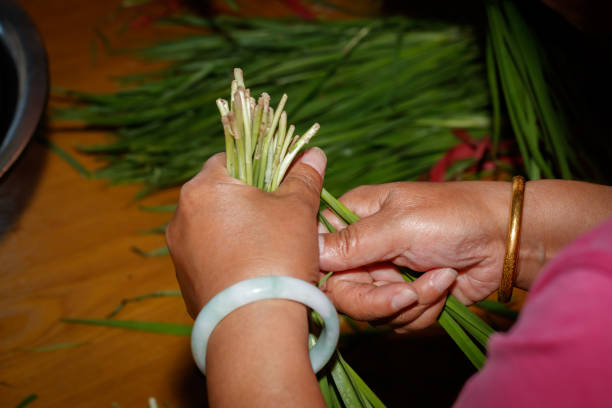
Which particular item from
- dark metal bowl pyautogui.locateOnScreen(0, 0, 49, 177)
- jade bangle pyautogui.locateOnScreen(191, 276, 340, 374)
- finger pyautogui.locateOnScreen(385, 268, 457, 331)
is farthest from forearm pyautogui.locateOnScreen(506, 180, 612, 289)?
dark metal bowl pyautogui.locateOnScreen(0, 0, 49, 177)

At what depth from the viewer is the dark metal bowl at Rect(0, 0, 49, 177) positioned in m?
0.80

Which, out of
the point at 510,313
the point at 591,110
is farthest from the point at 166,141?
the point at 591,110

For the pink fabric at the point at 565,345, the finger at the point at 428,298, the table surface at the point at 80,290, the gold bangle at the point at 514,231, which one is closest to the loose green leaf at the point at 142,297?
the table surface at the point at 80,290

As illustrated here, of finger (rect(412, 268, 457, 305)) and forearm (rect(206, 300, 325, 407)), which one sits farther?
finger (rect(412, 268, 457, 305))

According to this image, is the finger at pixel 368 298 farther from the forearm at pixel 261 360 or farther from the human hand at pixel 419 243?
the forearm at pixel 261 360

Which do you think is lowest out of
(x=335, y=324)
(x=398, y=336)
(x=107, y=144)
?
(x=398, y=336)

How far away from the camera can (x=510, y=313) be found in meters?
0.76

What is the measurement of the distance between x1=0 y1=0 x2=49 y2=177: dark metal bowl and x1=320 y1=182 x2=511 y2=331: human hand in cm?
54

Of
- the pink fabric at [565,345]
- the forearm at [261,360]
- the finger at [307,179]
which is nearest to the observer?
the pink fabric at [565,345]

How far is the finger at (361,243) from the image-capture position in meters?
0.60

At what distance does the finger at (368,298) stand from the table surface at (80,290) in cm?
23

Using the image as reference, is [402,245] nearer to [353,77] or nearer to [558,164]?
[558,164]

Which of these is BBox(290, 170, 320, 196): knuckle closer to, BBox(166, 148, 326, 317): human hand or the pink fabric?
BBox(166, 148, 326, 317): human hand

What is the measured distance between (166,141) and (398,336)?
60 cm
